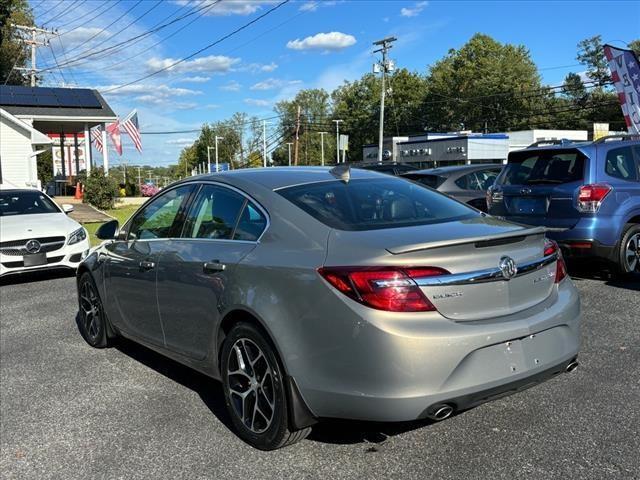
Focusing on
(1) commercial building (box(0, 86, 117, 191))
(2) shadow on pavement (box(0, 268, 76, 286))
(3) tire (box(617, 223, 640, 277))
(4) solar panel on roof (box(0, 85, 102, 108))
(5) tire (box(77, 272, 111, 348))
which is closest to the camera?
(5) tire (box(77, 272, 111, 348))

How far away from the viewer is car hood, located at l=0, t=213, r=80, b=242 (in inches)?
349

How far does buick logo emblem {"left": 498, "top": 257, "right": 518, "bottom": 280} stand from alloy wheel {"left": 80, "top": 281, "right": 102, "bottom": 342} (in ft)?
12.2

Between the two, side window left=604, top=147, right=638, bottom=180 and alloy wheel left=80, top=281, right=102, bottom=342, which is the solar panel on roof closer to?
alloy wheel left=80, top=281, right=102, bottom=342

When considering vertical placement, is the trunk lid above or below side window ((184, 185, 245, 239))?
below

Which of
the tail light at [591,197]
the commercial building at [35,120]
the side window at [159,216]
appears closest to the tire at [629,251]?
the tail light at [591,197]

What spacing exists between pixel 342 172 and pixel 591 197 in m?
4.04

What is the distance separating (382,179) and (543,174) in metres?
3.99

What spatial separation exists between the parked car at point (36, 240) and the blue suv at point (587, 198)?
6.56m

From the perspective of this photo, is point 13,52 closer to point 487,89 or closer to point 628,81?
point 628,81

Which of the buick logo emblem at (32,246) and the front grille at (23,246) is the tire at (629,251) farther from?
the buick logo emblem at (32,246)

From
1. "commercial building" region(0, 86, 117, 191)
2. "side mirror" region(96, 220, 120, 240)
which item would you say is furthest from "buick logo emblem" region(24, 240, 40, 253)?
"commercial building" region(0, 86, 117, 191)

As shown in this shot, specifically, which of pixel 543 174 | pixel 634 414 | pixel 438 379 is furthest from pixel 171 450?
pixel 543 174

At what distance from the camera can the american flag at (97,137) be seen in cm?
3090

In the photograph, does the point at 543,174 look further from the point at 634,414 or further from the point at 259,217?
the point at 259,217
